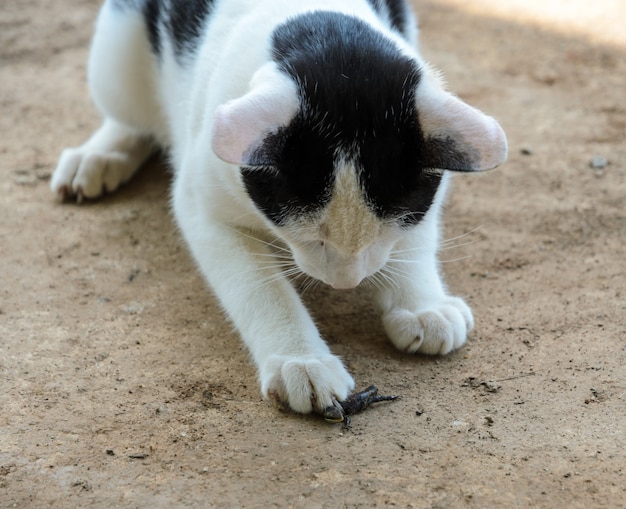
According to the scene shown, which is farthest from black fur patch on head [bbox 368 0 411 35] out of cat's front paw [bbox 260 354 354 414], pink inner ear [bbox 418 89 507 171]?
cat's front paw [bbox 260 354 354 414]

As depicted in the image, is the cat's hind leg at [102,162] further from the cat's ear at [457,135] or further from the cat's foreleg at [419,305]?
the cat's ear at [457,135]

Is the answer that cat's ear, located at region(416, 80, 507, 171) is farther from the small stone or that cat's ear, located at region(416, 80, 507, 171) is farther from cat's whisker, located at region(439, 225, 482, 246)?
the small stone

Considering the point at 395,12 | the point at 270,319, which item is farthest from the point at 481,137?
the point at 395,12

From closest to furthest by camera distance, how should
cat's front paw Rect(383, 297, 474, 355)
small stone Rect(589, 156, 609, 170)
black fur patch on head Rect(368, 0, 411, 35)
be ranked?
cat's front paw Rect(383, 297, 474, 355)
black fur patch on head Rect(368, 0, 411, 35)
small stone Rect(589, 156, 609, 170)

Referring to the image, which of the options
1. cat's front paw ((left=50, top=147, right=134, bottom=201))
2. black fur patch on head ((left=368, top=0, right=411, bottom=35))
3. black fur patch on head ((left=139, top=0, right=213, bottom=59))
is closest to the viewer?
black fur patch on head ((left=368, top=0, right=411, bottom=35))

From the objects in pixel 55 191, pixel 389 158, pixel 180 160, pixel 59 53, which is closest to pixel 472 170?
pixel 389 158

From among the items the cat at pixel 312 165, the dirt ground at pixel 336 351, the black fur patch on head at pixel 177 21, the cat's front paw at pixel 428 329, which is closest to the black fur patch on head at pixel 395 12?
→ the cat at pixel 312 165

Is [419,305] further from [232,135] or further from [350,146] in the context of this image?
[232,135]
